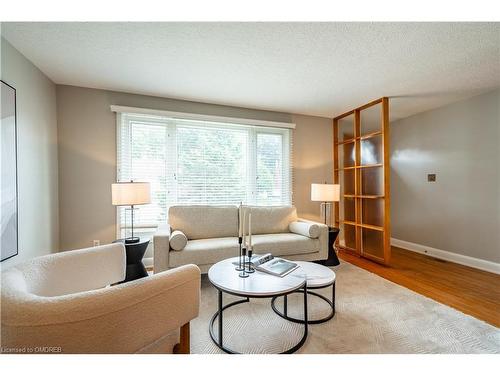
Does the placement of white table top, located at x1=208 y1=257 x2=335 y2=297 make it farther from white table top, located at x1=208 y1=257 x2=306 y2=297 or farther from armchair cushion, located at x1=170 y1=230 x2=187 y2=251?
armchair cushion, located at x1=170 y1=230 x2=187 y2=251

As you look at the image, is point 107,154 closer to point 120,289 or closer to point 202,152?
point 202,152

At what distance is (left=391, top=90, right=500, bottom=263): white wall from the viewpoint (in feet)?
9.61

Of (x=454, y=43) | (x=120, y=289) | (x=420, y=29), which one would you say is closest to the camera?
(x=120, y=289)

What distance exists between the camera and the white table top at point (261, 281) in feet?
4.69

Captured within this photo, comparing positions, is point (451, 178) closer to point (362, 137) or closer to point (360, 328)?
point (362, 137)

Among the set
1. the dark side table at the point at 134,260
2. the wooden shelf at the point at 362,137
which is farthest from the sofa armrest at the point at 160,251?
the wooden shelf at the point at 362,137

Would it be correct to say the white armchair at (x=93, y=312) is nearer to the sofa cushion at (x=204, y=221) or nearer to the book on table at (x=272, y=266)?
the book on table at (x=272, y=266)

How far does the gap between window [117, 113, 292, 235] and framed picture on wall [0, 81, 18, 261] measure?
105 cm

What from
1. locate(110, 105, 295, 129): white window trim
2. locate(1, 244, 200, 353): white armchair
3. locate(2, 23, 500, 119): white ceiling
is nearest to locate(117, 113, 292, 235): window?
locate(110, 105, 295, 129): white window trim

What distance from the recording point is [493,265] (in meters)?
2.86

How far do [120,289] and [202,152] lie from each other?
2.57 meters

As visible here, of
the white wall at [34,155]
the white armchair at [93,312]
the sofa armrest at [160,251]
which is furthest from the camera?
the sofa armrest at [160,251]

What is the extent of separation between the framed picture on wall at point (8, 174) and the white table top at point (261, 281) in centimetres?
166

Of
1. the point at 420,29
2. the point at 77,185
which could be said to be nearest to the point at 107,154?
the point at 77,185
